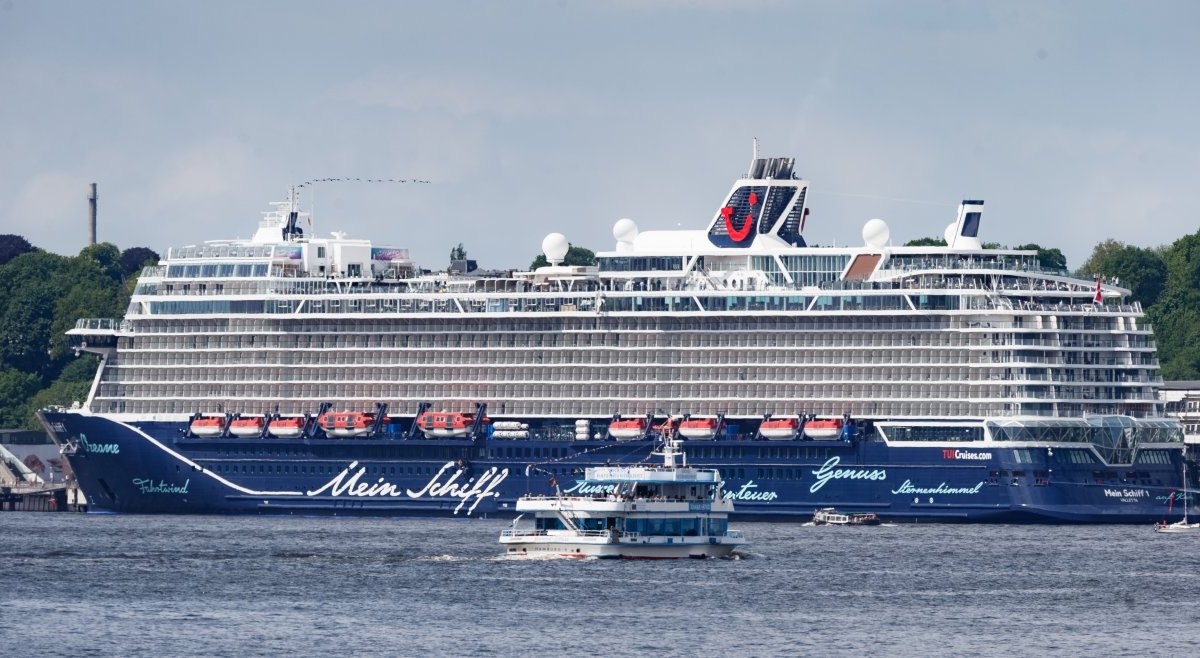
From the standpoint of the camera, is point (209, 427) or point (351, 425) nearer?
point (351, 425)

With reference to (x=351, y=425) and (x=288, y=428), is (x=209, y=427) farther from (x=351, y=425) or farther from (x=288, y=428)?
(x=351, y=425)

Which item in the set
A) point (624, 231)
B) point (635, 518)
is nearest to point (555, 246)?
point (624, 231)

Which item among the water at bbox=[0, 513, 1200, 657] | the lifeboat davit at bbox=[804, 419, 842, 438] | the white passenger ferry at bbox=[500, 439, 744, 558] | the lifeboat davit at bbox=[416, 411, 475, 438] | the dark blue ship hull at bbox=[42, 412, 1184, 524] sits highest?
the lifeboat davit at bbox=[416, 411, 475, 438]

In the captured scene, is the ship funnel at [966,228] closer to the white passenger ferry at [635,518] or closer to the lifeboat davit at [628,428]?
the lifeboat davit at [628,428]

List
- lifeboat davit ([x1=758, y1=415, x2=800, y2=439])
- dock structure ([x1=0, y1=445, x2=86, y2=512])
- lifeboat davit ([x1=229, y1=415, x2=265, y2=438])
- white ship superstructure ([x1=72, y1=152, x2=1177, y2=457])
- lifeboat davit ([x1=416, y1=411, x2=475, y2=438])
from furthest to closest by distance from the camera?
dock structure ([x1=0, y1=445, x2=86, y2=512]), lifeboat davit ([x1=229, y1=415, x2=265, y2=438]), lifeboat davit ([x1=416, y1=411, x2=475, y2=438]), lifeboat davit ([x1=758, y1=415, x2=800, y2=439]), white ship superstructure ([x1=72, y1=152, x2=1177, y2=457])

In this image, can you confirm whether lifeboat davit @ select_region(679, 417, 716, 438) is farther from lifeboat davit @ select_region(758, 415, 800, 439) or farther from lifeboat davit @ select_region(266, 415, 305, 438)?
lifeboat davit @ select_region(266, 415, 305, 438)

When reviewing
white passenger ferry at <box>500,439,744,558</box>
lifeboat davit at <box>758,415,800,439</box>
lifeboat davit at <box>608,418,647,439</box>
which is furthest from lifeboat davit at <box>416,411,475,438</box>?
white passenger ferry at <box>500,439,744,558</box>

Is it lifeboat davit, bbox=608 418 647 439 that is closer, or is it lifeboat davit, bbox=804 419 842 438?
lifeboat davit, bbox=804 419 842 438
